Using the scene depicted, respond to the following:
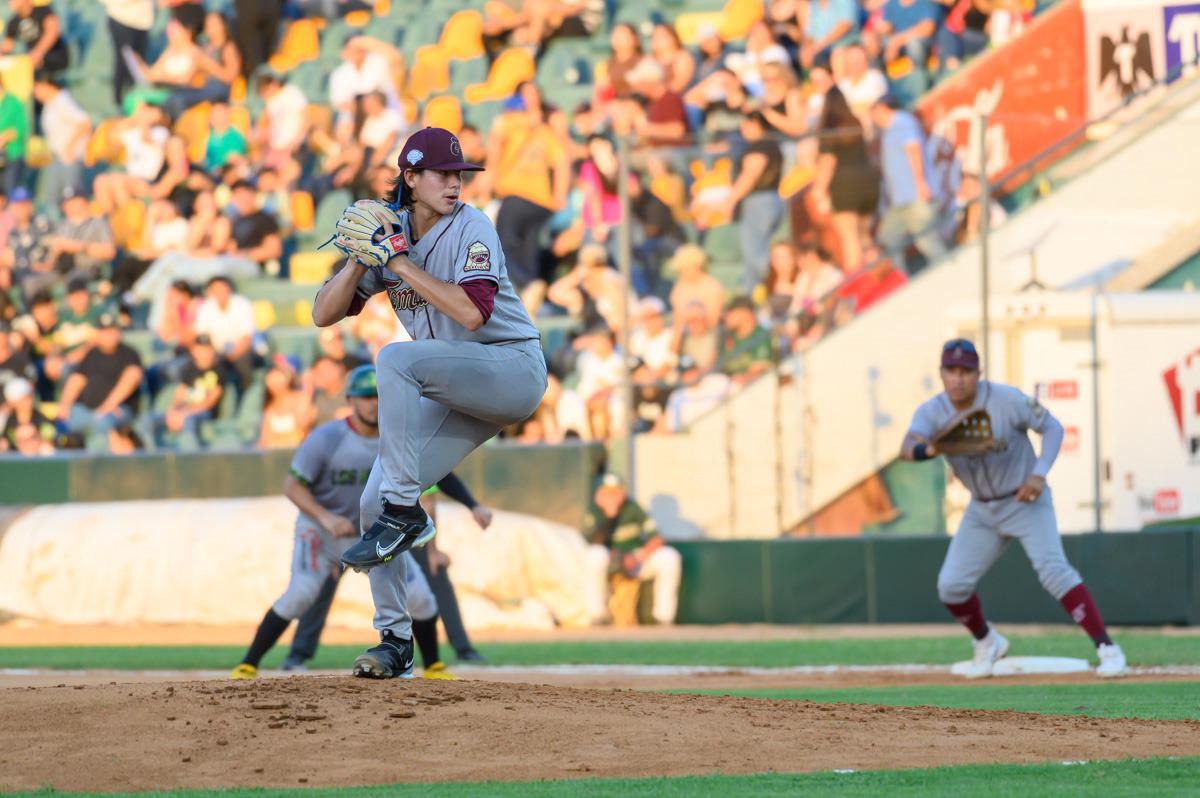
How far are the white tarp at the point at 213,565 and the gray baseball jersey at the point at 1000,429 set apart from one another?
5.80 meters

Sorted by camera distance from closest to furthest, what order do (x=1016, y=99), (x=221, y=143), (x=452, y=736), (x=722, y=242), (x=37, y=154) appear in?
(x=452, y=736)
(x=722, y=242)
(x=1016, y=99)
(x=221, y=143)
(x=37, y=154)

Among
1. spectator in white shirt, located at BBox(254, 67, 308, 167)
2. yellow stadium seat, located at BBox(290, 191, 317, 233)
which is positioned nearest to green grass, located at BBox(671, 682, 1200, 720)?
yellow stadium seat, located at BBox(290, 191, 317, 233)

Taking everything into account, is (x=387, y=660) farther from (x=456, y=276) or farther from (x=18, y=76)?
(x=18, y=76)

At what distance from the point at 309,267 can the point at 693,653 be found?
9.08 meters

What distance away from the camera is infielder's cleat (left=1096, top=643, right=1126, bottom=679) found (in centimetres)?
1073

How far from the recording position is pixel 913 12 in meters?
18.9

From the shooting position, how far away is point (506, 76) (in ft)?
70.2

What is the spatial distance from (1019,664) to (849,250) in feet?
14.7

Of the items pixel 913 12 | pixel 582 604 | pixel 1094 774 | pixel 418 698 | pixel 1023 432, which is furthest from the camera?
pixel 913 12

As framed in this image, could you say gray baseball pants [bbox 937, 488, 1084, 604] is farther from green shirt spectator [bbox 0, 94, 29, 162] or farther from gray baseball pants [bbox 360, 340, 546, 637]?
green shirt spectator [bbox 0, 94, 29, 162]

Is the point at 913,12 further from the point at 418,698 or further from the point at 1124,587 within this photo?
the point at 418,698

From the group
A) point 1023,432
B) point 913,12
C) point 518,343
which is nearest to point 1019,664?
point 1023,432

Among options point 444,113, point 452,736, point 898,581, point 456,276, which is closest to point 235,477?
point 444,113

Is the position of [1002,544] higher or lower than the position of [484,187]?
lower
